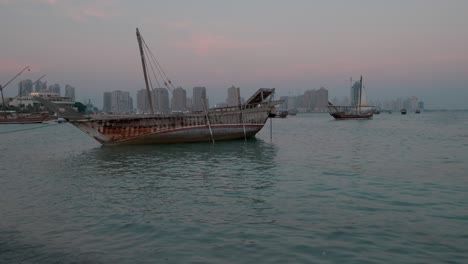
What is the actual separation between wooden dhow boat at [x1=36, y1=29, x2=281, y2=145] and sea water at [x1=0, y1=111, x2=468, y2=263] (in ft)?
30.4

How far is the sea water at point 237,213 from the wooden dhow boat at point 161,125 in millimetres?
9253

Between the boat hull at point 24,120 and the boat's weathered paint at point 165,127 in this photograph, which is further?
the boat hull at point 24,120

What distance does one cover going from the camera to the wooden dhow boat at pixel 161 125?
29.5 m

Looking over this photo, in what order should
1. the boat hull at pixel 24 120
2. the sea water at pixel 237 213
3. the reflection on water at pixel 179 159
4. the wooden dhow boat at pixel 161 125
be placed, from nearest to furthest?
the sea water at pixel 237 213, the reflection on water at pixel 179 159, the wooden dhow boat at pixel 161 125, the boat hull at pixel 24 120

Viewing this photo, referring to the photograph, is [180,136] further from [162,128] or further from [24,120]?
[24,120]

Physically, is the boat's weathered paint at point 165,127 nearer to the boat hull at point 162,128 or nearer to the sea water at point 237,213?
the boat hull at point 162,128

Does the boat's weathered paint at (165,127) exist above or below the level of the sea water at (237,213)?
above

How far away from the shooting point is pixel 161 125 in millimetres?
30609

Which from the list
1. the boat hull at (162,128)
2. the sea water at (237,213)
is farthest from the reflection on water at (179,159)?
the boat hull at (162,128)

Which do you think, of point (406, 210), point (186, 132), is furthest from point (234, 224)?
point (186, 132)

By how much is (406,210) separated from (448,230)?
5.84 ft

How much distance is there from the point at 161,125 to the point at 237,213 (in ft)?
68.6

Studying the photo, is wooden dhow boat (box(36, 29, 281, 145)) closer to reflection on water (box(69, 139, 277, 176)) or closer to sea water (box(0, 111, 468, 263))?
reflection on water (box(69, 139, 277, 176))

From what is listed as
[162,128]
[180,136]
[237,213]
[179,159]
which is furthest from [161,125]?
[237,213]
